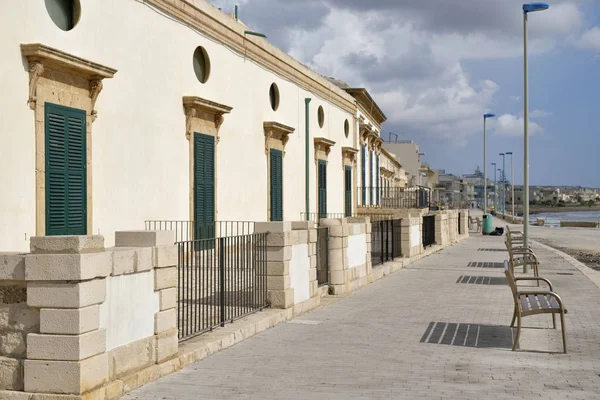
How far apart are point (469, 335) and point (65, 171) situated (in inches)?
286

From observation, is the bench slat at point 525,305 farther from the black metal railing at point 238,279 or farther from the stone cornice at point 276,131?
the stone cornice at point 276,131

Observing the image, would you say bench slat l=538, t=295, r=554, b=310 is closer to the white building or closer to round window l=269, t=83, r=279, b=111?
the white building

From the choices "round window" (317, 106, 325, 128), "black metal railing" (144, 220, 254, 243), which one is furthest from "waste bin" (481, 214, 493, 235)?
"black metal railing" (144, 220, 254, 243)

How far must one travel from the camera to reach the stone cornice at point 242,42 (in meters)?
17.4

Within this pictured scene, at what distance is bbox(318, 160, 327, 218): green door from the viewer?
2923 cm

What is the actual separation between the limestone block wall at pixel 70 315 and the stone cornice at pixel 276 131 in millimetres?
16290

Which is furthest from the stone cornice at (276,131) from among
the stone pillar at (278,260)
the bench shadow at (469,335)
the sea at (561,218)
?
the sea at (561,218)

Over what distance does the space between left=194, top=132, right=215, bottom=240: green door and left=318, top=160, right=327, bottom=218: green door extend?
10446 millimetres

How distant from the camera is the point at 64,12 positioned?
13.2 metres

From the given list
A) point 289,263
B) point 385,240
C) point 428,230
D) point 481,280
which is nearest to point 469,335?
point 289,263

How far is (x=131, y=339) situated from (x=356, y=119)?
3043 cm

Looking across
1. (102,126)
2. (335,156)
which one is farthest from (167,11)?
(335,156)

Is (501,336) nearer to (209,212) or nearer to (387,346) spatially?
(387,346)

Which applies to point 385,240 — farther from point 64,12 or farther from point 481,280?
point 64,12
